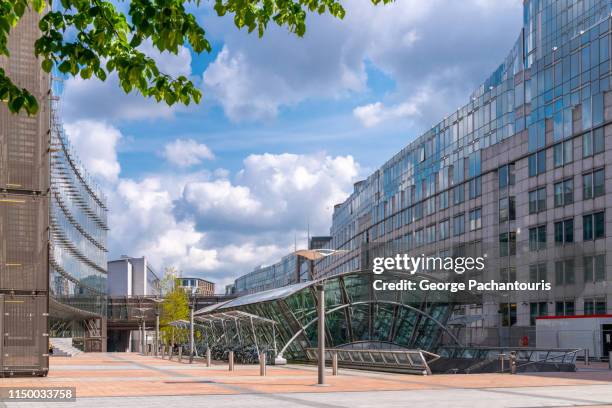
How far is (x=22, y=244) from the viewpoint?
101 feet

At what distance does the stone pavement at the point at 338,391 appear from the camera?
795 inches

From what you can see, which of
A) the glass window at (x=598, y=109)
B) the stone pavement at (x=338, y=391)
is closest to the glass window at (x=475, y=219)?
the glass window at (x=598, y=109)

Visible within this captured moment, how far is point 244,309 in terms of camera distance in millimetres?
54344

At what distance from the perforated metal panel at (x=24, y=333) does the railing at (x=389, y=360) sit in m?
10.7

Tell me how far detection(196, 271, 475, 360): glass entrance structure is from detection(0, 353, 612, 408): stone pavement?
1388cm

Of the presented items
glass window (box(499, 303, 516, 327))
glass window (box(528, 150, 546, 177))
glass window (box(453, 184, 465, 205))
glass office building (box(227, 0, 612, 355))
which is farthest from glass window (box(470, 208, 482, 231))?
glass window (box(528, 150, 546, 177))

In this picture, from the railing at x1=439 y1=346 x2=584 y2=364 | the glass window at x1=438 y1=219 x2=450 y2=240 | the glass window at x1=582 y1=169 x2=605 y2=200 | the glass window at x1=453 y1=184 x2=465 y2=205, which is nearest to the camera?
the railing at x1=439 y1=346 x2=584 y2=364

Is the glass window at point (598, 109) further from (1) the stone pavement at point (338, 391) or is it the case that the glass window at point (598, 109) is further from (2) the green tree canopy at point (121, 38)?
(2) the green tree canopy at point (121, 38)

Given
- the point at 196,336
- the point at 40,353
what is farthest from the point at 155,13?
the point at 196,336

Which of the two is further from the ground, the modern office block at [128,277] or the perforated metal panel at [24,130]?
the perforated metal panel at [24,130]

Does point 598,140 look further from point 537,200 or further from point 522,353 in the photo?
point 522,353

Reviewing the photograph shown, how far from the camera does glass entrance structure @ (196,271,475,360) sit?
46656 millimetres

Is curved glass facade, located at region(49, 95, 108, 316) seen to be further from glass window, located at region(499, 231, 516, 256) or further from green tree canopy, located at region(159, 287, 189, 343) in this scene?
glass window, located at region(499, 231, 516, 256)

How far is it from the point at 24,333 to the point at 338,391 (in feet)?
39.7
